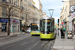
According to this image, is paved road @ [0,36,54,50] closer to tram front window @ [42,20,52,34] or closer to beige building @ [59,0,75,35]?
tram front window @ [42,20,52,34]

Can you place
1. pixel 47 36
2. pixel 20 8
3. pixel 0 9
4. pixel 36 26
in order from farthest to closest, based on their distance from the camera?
1. pixel 20 8
2. pixel 0 9
3. pixel 36 26
4. pixel 47 36

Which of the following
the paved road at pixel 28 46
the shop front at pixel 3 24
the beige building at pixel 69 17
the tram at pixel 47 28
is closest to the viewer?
the paved road at pixel 28 46

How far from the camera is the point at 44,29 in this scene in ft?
69.2

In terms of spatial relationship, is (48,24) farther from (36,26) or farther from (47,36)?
(36,26)

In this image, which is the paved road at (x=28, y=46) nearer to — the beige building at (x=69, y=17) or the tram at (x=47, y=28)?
the tram at (x=47, y=28)

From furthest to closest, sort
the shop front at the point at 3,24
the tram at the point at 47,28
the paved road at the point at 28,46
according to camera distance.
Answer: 1. the shop front at the point at 3,24
2. the tram at the point at 47,28
3. the paved road at the point at 28,46

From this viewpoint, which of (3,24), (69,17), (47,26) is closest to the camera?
(47,26)

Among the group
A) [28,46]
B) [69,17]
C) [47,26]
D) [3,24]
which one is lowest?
[28,46]

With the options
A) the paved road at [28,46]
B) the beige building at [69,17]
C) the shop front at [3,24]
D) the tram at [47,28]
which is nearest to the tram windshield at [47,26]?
the tram at [47,28]

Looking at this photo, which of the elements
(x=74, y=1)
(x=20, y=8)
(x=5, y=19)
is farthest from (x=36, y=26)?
(x=20, y=8)

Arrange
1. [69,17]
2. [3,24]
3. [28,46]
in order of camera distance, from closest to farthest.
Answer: [28,46] → [69,17] → [3,24]

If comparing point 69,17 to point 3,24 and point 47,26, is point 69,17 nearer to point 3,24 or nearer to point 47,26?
point 47,26

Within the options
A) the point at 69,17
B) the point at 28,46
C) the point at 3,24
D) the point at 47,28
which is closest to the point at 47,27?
the point at 47,28

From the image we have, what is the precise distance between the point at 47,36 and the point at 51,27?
4.53 feet
